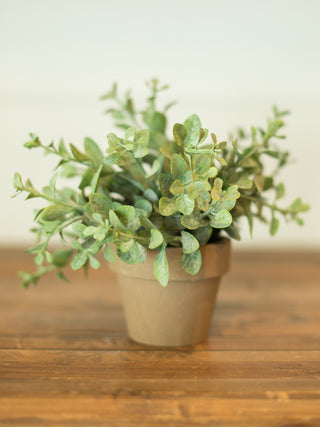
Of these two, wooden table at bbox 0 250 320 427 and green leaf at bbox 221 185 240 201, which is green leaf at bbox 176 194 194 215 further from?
wooden table at bbox 0 250 320 427

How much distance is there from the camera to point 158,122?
0.68 meters

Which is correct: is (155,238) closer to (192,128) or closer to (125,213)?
(125,213)

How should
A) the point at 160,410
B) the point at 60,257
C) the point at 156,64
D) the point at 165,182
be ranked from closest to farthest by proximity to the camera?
the point at 160,410, the point at 165,182, the point at 60,257, the point at 156,64

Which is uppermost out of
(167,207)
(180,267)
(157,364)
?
(167,207)

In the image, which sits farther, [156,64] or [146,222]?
[156,64]

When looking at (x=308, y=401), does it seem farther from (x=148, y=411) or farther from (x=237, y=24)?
(x=237, y=24)

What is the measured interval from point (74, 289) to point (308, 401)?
2.05 ft

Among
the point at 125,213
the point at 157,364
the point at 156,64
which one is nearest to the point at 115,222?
the point at 125,213

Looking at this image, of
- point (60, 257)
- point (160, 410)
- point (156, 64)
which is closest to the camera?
point (160, 410)

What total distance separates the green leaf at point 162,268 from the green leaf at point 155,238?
20 millimetres

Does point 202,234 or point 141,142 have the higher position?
point 141,142

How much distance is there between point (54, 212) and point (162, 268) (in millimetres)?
193

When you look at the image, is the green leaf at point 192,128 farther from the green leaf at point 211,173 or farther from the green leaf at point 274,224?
the green leaf at point 274,224

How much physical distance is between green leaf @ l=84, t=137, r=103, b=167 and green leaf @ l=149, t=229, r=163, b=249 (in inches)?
6.7
